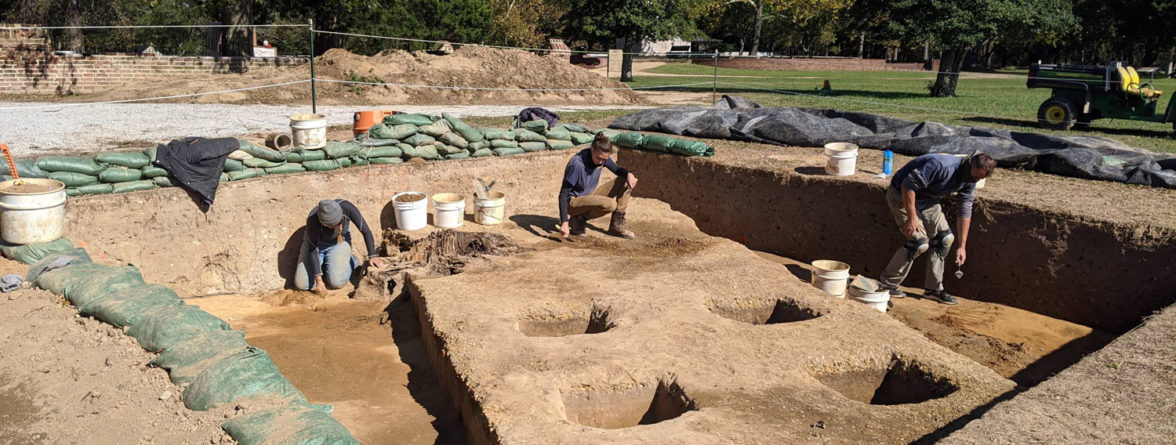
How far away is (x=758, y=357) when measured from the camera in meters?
5.42

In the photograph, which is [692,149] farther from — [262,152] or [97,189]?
[97,189]

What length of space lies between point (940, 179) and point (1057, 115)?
28.4 feet

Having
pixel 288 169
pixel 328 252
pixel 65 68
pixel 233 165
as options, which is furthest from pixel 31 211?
pixel 65 68

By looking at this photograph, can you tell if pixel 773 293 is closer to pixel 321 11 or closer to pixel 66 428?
pixel 66 428

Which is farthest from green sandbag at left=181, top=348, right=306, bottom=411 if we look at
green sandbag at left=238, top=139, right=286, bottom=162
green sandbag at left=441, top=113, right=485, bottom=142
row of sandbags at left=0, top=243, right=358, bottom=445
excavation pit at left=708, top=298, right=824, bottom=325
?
green sandbag at left=441, top=113, right=485, bottom=142

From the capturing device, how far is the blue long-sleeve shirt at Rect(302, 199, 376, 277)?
8102 millimetres

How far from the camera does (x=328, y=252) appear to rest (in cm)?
834

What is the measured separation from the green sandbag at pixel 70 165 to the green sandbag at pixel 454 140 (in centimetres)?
370

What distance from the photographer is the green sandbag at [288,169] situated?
8.72 meters

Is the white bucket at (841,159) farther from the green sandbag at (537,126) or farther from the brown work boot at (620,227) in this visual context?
the green sandbag at (537,126)

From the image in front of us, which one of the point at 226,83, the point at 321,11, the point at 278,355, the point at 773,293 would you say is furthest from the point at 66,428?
the point at 321,11

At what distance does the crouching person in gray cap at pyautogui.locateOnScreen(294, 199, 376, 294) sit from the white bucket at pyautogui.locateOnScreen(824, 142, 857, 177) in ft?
16.8

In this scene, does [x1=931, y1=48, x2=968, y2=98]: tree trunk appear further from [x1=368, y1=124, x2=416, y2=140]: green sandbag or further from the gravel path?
[x1=368, y1=124, x2=416, y2=140]: green sandbag

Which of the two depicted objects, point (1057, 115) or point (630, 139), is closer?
point (630, 139)
